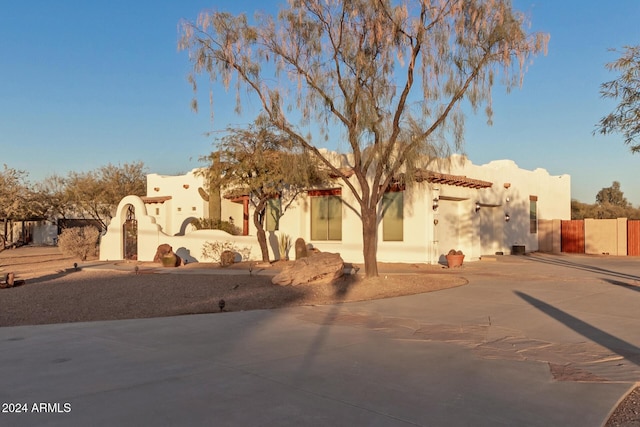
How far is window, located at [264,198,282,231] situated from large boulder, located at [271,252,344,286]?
1157 centimetres

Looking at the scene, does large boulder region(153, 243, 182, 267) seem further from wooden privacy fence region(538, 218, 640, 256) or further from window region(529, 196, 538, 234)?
wooden privacy fence region(538, 218, 640, 256)

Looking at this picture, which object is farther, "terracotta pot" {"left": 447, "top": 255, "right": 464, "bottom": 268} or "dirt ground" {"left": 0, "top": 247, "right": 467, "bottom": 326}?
"terracotta pot" {"left": 447, "top": 255, "right": 464, "bottom": 268}

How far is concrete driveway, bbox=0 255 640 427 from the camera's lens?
17.1 ft

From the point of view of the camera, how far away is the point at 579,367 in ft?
22.7

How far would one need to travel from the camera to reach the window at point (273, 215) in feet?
90.9

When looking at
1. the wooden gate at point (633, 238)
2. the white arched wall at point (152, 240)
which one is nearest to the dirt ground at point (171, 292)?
the white arched wall at point (152, 240)

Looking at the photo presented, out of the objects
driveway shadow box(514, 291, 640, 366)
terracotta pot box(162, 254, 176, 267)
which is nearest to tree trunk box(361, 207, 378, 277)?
driveway shadow box(514, 291, 640, 366)

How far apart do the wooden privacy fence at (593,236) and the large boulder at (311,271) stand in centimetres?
2067

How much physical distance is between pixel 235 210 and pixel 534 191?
682 inches

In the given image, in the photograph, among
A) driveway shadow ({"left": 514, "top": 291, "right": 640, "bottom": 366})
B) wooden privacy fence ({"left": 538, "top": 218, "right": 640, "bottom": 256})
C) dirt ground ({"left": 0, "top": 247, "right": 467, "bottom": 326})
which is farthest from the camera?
wooden privacy fence ({"left": 538, "top": 218, "right": 640, "bottom": 256})

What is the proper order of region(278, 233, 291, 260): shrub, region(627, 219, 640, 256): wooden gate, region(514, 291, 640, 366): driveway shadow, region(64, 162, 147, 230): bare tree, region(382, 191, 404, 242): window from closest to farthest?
1. region(514, 291, 640, 366): driveway shadow
2. region(382, 191, 404, 242): window
3. region(278, 233, 291, 260): shrub
4. region(627, 219, 640, 256): wooden gate
5. region(64, 162, 147, 230): bare tree

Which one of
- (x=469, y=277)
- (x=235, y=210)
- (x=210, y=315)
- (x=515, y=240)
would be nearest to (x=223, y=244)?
(x=235, y=210)

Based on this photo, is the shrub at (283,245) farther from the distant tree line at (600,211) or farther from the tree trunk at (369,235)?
the distant tree line at (600,211)

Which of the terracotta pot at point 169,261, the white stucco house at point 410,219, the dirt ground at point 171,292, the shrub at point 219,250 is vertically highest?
the white stucco house at point 410,219
